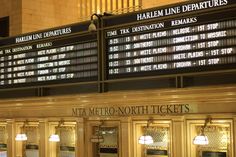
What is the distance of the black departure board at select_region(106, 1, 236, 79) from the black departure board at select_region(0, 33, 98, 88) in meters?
0.60

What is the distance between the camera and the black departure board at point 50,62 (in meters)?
10.4

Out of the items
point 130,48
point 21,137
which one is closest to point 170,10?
point 130,48

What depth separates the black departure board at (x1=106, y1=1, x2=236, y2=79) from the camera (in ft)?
26.8

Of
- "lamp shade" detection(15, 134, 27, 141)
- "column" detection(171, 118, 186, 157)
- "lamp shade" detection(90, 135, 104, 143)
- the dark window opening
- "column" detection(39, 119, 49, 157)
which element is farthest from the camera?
the dark window opening

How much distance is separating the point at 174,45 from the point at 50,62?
11.6ft

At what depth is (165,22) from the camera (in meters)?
9.00

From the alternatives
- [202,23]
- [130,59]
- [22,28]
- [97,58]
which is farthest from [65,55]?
[202,23]

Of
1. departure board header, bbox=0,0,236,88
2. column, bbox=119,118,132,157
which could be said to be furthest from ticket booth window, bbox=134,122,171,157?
departure board header, bbox=0,0,236,88

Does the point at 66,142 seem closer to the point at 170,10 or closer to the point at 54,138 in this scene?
the point at 54,138

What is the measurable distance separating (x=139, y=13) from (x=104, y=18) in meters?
0.94

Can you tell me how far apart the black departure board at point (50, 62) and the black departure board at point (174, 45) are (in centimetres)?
60

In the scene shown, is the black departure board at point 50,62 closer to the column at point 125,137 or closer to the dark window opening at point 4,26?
the column at point 125,137

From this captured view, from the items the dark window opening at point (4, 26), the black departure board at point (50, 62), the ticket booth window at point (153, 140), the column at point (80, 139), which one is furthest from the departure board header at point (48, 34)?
the ticket booth window at point (153, 140)

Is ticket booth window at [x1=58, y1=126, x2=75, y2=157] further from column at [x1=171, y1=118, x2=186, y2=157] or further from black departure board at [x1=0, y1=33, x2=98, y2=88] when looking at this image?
column at [x1=171, y1=118, x2=186, y2=157]
